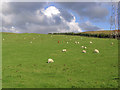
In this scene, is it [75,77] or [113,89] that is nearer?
[113,89]

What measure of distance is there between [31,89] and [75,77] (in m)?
5.13

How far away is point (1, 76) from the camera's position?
16.8 meters

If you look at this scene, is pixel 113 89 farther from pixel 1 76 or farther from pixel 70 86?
pixel 1 76

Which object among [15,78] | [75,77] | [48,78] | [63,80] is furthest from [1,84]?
[75,77]

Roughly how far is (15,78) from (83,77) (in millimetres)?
7060

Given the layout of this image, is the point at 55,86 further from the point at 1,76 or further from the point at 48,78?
the point at 1,76

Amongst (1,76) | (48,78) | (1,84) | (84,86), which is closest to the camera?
(84,86)

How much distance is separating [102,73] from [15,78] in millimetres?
9421

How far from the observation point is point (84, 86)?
12.9 metres

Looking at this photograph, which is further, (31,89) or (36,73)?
(36,73)

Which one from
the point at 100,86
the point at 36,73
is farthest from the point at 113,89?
the point at 36,73

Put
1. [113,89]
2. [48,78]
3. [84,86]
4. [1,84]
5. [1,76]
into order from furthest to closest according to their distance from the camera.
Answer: [1,76] < [48,78] < [1,84] < [84,86] < [113,89]

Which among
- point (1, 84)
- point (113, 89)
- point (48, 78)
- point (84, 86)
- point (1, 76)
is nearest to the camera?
point (113, 89)

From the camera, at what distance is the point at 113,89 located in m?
12.1
